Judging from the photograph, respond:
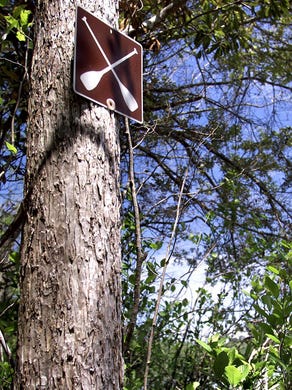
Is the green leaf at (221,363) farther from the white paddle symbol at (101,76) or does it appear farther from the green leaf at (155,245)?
the green leaf at (155,245)

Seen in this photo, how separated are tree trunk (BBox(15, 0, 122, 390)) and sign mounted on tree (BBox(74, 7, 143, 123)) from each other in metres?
0.03

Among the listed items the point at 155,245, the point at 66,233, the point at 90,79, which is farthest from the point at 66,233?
the point at 155,245

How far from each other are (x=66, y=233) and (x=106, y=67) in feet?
1.70

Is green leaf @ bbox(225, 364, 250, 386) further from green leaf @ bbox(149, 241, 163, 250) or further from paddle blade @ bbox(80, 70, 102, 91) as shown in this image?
green leaf @ bbox(149, 241, 163, 250)

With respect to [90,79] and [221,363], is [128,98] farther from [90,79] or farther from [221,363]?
[221,363]

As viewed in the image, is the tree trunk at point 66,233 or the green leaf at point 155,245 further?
the green leaf at point 155,245

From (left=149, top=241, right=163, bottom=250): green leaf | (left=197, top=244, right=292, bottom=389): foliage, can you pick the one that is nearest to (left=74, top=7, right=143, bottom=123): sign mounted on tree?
(left=197, top=244, right=292, bottom=389): foliage

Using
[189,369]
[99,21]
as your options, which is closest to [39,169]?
[99,21]

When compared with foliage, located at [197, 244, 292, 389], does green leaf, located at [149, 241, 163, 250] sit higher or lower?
higher

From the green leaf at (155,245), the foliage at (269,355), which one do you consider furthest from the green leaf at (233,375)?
the green leaf at (155,245)

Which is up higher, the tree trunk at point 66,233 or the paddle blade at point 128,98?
the paddle blade at point 128,98

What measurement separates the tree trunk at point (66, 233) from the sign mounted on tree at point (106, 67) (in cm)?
3

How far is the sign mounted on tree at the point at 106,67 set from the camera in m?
1.30

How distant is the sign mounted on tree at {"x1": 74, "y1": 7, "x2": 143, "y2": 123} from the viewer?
1303mm
